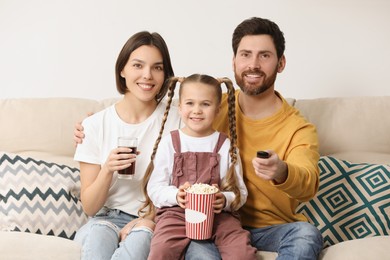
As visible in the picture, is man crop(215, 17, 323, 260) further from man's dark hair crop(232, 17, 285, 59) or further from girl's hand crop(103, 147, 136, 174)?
girl's hand crop(103, 147, 136, 174)

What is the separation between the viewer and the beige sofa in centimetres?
220

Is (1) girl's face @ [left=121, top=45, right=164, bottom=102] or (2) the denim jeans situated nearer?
(2) the denim jeans

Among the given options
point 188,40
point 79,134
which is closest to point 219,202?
point 79,134

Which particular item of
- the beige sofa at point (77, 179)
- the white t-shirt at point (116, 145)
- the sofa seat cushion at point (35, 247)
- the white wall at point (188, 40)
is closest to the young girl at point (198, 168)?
the white t-shirt at point (116, 145)

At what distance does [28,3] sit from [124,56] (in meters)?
1.24

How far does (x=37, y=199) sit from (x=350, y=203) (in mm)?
1411

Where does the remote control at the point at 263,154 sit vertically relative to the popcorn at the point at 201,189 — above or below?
above

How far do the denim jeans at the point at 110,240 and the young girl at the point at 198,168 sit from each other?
0.07 m

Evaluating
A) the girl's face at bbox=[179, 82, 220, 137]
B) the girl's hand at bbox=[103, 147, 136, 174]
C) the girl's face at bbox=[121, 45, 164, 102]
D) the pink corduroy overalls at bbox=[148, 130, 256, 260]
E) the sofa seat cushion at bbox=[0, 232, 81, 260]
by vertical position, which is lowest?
the sofa seat cushion at bbox=[0, 232, 81, 260]

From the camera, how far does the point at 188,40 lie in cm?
330

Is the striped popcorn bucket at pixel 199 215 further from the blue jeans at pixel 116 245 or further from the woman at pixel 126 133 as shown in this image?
the woman at pixel 126 133

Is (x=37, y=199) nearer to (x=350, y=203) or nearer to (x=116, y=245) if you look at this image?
(x=116, y=245)

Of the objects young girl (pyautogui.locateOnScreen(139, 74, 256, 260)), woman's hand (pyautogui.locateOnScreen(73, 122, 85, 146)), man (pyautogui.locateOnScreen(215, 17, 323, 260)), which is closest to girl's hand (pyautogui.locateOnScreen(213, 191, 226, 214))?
young girl (pyautogui.locateOnScreen(139, 74, 256, 260))

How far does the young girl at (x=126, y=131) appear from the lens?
2322mm
